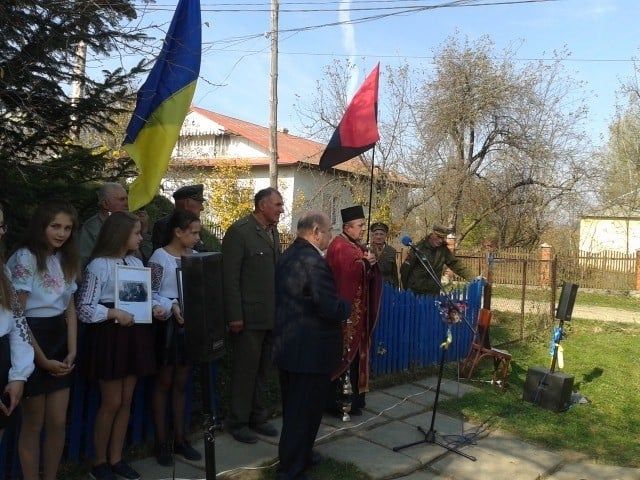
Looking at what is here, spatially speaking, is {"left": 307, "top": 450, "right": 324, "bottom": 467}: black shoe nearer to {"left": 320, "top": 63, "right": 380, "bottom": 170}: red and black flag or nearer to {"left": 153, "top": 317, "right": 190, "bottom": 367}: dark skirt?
{"left": 153, "top": 317, "right": 190, "bottom": 367}: dark skirt

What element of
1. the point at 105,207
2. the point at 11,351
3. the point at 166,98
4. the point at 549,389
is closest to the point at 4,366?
the point at 11,351

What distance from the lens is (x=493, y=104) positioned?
22609 mm

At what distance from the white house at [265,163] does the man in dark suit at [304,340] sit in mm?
18424

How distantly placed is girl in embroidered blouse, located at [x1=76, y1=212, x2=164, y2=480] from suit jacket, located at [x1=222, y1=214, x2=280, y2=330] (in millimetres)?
852

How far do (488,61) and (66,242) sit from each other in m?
21.9

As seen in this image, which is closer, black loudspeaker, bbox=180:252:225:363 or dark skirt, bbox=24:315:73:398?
black loudspeaker, bbox=180:252:225:363

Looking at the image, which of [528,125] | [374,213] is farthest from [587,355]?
[528,125]

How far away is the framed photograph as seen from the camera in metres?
3.55

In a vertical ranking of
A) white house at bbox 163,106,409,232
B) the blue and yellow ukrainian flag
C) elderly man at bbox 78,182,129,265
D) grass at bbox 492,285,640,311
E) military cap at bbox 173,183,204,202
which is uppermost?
white house at bbox 163,106,409,232

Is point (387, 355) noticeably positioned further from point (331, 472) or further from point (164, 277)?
point (164, 277)

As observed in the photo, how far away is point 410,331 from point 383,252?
3.37 feet

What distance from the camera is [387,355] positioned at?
6895mm

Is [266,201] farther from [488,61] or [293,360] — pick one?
[488,61]

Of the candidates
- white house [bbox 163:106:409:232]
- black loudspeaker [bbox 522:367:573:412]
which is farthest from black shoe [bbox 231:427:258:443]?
white house [bbox 163:106:409:232]
